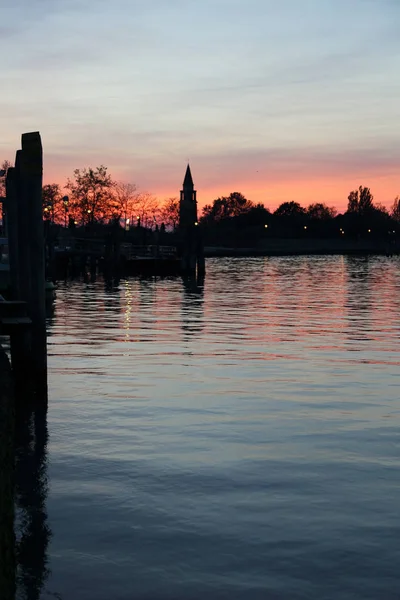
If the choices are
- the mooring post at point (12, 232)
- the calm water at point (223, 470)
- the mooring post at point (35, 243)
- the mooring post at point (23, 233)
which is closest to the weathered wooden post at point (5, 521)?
the calm water at point (223, 470)

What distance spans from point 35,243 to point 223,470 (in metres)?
5.97

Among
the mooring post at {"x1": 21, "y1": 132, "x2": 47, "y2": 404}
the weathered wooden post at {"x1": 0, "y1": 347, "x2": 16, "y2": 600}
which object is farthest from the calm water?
the weathered wooden post at {"x1": 0, "y1": 347, "x2": 16, "y2": 600}

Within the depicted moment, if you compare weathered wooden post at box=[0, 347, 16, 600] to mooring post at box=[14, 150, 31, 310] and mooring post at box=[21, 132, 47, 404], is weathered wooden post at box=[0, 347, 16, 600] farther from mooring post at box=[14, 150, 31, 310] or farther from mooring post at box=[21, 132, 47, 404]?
mooring post at box=[14, 150, 31, 310]

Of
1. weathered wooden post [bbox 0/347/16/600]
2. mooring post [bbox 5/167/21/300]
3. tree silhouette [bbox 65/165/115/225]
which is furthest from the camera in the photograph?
tree silhouette [bbox 65/165/115/225]

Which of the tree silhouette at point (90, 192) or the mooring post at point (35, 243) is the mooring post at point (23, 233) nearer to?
the mooring post at point (35, 243)

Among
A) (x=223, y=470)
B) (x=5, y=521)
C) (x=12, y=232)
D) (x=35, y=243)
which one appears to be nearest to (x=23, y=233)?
(x=35, y=243)

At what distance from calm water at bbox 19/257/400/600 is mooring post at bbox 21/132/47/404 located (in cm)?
Result: 100

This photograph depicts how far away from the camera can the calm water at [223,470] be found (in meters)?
7.68

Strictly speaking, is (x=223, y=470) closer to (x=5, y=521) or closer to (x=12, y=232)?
(x=5, y=521)

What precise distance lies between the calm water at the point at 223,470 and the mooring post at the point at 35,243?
3.28 ft

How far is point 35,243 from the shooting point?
15258mm

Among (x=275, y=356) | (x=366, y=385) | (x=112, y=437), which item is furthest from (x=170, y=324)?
(x=112, y=437)

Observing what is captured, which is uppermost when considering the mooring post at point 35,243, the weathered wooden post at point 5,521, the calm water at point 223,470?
the mooring post at point 35,243

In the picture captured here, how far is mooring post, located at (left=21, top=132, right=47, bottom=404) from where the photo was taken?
15195 millimetres
